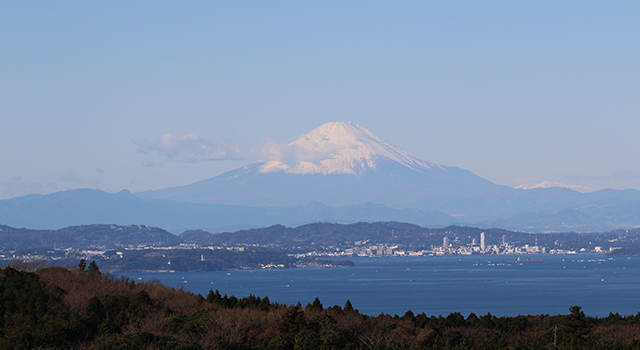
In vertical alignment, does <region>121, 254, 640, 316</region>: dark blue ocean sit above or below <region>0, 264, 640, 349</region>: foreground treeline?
below

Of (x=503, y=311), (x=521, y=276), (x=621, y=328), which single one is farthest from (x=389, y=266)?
(x=621, y=328)

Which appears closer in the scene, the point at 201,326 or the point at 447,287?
the point at 201,326

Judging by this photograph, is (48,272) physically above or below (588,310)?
above

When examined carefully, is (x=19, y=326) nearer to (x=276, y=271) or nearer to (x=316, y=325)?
(x=316, y=325)

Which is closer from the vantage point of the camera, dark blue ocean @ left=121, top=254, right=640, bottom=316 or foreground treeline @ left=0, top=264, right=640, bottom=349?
foreground treeline @ left=0, top=264, right=640, bottom=349

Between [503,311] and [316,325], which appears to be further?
[503,311]
